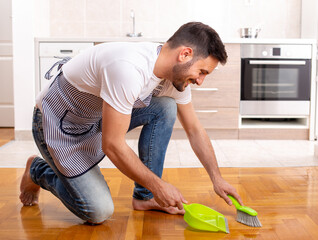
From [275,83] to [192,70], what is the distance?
265 centimetres

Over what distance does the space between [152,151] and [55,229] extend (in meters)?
0.49

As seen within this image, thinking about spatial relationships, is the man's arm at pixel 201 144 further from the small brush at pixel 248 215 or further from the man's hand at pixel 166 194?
the man's hand at pixel 166 194

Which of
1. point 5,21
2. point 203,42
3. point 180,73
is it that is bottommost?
point 180,73

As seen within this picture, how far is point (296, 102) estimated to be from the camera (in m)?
3.90

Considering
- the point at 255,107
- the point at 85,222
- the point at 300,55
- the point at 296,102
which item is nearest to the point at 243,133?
the point at 255,107

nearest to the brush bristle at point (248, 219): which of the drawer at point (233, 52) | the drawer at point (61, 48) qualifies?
the drawer at point (233, 52)

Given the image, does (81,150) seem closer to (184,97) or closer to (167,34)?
(184,97)

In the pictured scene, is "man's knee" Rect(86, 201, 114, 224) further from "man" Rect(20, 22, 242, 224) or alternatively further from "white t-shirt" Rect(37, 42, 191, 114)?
"white t-shirt" Rect(37, 42, 191, 114)

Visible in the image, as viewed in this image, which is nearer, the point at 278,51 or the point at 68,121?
the point at 68,121

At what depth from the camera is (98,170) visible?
1763 mm

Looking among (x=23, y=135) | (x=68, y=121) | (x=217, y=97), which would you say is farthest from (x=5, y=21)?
(x=68, y=121)

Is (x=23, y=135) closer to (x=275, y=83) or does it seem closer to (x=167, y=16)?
(x=167, y=16)

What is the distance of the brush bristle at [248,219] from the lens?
65.6 inches

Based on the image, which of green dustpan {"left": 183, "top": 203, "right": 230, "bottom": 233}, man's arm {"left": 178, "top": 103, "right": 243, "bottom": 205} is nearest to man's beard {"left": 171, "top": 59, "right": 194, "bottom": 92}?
man's arm {"left": 178, "top": 103, "right": 243, "bottom": 205}
